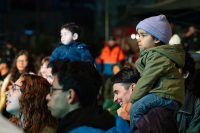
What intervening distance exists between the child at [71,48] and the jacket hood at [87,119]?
240 centimetres

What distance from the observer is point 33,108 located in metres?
3.12

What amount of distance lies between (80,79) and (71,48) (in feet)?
8.04

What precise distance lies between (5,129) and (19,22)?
776 inches

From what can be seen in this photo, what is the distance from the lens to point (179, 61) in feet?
9.96

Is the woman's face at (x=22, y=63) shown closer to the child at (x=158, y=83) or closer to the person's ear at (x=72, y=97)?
the child at (x=158, y=83)

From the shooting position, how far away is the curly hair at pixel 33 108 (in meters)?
3.08

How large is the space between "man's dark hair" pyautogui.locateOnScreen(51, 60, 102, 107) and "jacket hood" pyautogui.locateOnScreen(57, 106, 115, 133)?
10 cm

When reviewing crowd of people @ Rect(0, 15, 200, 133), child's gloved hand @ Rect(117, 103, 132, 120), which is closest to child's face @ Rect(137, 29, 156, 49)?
crowd of people @ Rect(0, 15, 200, 133)

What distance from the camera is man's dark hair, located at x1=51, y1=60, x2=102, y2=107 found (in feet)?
7.19

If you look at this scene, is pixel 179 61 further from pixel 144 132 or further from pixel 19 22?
pixel 19 22

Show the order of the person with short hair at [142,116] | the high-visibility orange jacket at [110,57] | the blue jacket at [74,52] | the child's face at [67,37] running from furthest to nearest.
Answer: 1. the high-visibility orange jacket at [110,57]
2. the child's face at [67,37]
3. the blue jacket at [74,52]
4. the person with short hair at [142,116]

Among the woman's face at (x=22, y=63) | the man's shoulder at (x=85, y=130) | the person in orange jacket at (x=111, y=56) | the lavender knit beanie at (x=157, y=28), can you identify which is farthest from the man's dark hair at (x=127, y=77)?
the person in orange jacket at (x=111, y=56)

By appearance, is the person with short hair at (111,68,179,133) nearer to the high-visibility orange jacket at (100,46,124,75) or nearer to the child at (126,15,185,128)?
the child at (126,15,185,128)

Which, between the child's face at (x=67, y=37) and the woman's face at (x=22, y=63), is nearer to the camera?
the child's face at (x=67, y=37)
